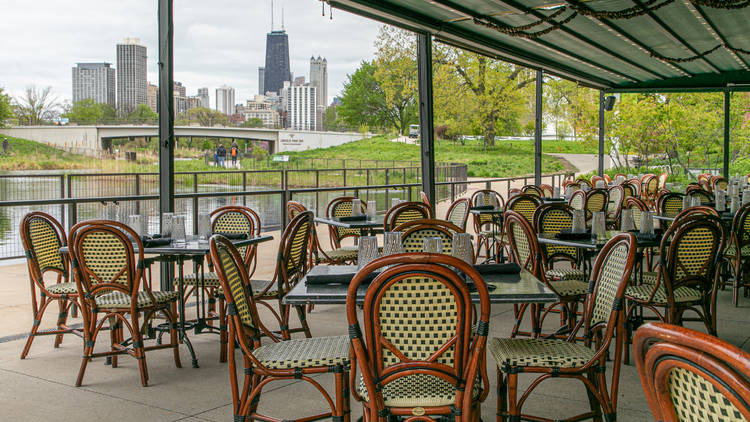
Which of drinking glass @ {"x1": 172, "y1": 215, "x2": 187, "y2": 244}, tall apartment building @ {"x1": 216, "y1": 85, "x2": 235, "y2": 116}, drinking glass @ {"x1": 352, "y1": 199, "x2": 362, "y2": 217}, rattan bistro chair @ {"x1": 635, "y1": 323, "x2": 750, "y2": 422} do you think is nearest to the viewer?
rattan bistro chair @ {"x1": 635, "y1": 323, "x2": 750, "y2": 422}

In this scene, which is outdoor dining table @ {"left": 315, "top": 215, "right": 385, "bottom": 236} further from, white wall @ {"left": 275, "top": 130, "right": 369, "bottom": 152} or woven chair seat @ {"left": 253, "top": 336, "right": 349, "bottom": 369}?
white wall @ {"left": 275, "top": 130, "right": 369, "bottom": 152}

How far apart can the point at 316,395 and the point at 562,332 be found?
61.5 inches

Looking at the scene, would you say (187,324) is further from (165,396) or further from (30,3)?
(30,3)

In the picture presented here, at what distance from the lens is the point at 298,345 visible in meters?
2.95

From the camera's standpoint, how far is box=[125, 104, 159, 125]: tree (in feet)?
127

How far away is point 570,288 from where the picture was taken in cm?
441

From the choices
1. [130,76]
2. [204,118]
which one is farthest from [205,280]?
[204,118]

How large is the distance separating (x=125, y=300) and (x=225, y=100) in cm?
5378

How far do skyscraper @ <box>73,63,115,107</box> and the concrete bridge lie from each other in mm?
3233

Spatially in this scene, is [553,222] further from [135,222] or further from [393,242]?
[135,222]

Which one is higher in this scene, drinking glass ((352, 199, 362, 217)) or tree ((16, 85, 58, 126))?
tree ((16, 85, 58, 126))

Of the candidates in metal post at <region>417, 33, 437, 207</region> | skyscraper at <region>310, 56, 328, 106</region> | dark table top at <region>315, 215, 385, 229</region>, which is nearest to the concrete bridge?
metal post at <region>417, 33, 437, 207</region>

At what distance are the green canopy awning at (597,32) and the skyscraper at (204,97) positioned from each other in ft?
144

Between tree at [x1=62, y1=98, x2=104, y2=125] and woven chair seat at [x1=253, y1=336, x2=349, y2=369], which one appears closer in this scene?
woven chair seat at [x1=253, y1=336, x2=349, y2=369]
